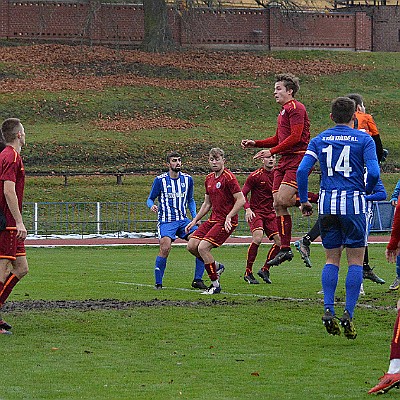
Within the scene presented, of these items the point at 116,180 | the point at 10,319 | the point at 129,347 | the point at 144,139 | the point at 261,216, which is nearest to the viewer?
the point at 129,347

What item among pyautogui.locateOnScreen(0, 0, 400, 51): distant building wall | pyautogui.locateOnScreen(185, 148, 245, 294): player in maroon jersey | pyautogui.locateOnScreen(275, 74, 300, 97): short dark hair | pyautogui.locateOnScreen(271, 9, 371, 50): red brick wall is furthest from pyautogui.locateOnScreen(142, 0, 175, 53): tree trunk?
pyautogui.locateOnScreen(275, 74, 300, 97): short dark hair

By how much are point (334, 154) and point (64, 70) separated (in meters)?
40.1

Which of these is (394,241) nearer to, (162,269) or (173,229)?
(162,269)

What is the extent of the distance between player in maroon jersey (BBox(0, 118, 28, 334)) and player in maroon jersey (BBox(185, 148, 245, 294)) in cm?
406

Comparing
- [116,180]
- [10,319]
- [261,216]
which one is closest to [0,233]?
[10,319]

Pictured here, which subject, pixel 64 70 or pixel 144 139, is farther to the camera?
pixel 64 70

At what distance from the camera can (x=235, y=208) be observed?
14.5 metres

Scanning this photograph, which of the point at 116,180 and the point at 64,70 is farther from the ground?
the point at 64,70

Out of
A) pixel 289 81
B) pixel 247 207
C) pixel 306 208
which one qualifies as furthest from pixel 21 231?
pixel 247 207

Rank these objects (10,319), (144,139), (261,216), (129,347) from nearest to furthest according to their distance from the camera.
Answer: (129,347) < (10,319) < (261,216) < (144,139)

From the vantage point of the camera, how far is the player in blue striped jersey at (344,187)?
33.8 ft

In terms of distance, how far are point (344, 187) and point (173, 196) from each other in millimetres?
5846

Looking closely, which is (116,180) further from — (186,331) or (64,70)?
(186,331)

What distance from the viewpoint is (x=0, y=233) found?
1071 centimetres
